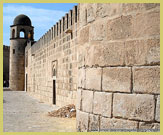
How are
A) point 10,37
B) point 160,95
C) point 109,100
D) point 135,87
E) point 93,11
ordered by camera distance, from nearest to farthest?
point 160,95 → point 135,87 → point 109,100 → point 93,11 → point 10,37

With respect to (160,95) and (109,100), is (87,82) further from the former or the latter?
(160,95)

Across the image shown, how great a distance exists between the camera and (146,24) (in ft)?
11.8

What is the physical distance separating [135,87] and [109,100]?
446 mm

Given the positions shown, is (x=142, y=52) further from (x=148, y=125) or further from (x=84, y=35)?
(x=84, y=35)

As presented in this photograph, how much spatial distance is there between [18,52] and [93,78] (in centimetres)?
2566

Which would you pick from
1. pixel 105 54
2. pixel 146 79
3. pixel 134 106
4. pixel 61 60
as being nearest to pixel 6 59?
pixel 61 60

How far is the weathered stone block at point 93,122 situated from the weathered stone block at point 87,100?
0.12 meters

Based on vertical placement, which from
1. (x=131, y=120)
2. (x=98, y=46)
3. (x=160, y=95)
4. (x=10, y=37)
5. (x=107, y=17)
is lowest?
(x=131, y=120)

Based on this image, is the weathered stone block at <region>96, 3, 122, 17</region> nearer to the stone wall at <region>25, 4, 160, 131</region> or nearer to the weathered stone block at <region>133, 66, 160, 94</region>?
the stone wall at <region>25, 4, 160, 131</region>

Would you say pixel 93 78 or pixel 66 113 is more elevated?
pixel 93 78

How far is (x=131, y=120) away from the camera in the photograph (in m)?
3.69

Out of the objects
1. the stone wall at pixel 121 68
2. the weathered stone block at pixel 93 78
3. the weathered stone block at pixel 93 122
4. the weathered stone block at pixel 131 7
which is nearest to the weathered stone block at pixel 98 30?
the stone wall at pixel 121 68

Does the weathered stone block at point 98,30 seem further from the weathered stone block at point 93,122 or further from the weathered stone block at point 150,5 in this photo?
the weathered stone block at point 93,122

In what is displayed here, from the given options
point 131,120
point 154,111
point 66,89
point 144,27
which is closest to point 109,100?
point 131,120
